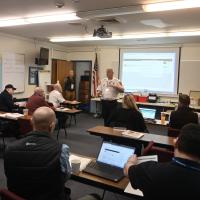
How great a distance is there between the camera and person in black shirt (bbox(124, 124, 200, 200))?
125cm

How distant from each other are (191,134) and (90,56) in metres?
9.00

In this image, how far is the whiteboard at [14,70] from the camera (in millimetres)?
7673

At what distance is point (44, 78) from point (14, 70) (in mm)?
1311

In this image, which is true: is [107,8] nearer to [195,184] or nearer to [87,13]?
[87,13]

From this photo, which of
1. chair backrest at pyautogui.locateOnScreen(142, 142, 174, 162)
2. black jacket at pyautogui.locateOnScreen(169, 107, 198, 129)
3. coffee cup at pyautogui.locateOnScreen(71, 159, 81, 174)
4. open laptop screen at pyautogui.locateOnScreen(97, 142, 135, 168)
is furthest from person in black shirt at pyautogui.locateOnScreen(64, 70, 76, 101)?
coffee cup at pyautogui.locateOnScreen(71, 159, 81, 174)

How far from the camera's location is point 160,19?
17.5ft

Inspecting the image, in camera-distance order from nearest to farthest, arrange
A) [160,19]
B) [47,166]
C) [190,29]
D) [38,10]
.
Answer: [47,166] → [38,10] → [160,19] → [190,29]

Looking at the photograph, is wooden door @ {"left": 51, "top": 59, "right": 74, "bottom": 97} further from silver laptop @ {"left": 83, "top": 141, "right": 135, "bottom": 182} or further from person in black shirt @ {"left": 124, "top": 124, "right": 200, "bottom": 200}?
person in black shirt @ {"left": 124, "top": 124, "right": 200, "bottom": 200}

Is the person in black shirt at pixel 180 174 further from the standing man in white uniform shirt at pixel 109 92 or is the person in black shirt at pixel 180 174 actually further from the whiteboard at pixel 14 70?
the whiteboard at pixel 14 70

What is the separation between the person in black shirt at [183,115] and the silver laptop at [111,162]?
197cm

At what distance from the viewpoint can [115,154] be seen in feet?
7.31

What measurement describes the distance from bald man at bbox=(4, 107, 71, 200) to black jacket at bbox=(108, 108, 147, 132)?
208 cm

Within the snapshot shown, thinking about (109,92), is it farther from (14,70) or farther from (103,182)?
(103,182)

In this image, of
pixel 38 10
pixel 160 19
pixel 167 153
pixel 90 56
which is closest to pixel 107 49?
pixel 90 56
